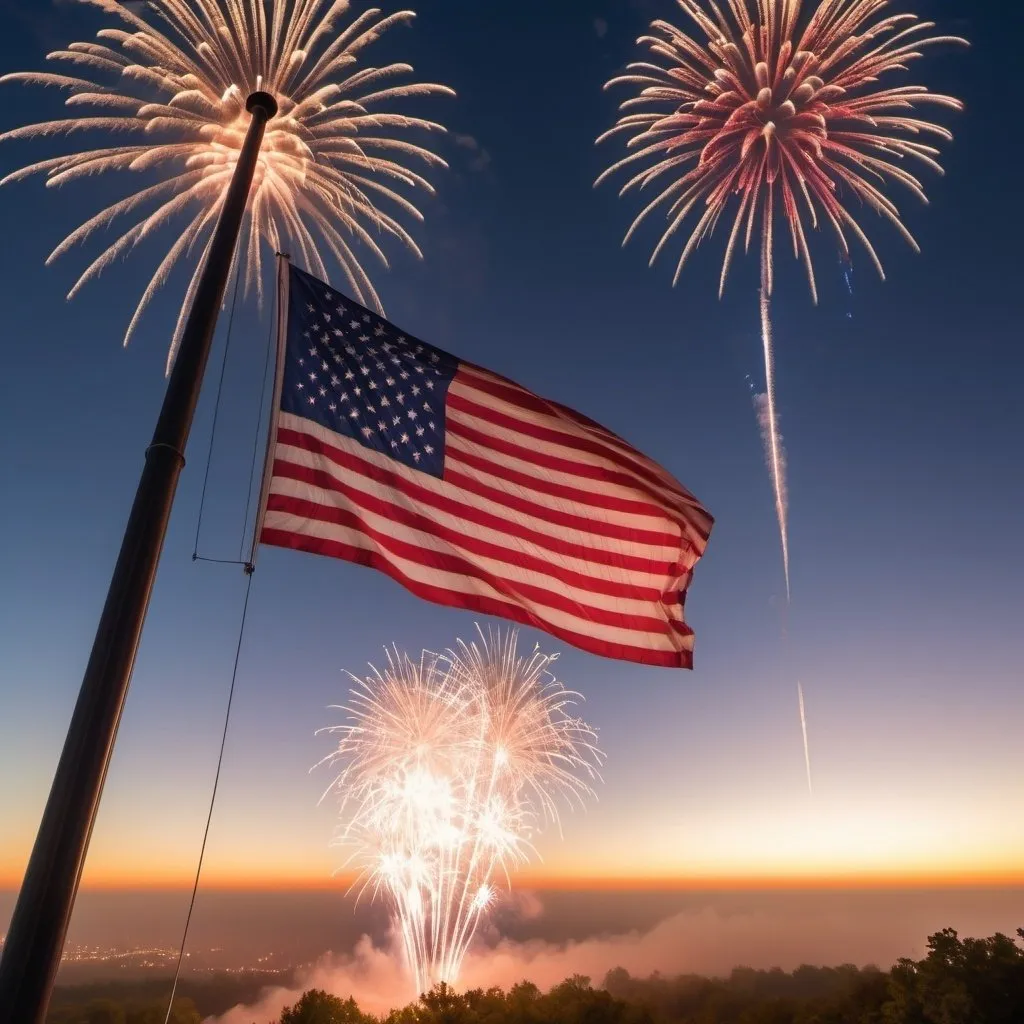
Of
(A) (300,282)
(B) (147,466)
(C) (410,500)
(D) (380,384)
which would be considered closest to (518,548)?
(C) (410,500)

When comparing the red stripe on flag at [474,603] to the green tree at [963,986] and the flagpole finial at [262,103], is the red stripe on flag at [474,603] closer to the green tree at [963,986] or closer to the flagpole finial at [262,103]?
the flagpole finial at [262,103]

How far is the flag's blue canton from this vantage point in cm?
827

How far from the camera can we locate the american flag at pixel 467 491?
809 centimetres

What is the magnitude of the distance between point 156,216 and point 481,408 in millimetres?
12709

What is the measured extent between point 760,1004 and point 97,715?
9082 centimetres

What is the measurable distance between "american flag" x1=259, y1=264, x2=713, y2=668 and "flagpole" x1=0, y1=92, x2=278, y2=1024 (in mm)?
1319

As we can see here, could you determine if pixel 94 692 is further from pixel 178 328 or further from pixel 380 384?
pixel 178 328

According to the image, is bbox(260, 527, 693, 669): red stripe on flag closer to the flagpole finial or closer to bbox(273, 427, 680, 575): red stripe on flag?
bbox(273, 427, 680, 575): red stripe on flag

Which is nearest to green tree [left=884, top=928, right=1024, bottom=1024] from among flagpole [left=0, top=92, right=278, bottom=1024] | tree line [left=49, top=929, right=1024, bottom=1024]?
tree line [left=49, top=929, right=1024, bottom=1024]

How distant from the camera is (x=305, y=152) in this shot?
14781 millimetres

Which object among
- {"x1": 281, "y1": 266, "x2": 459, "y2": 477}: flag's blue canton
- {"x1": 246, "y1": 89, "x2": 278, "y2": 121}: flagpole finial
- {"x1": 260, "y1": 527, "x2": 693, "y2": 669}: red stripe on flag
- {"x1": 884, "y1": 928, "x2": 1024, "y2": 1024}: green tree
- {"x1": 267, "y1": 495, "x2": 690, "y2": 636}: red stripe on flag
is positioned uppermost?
{"x1": 246, "y1": 89, "x2": 278, "y2": 121}: flagpole finial

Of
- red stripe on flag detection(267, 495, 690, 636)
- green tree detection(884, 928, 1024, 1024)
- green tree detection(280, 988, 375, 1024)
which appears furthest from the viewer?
green tree detection(280, 988, 375, 1024)

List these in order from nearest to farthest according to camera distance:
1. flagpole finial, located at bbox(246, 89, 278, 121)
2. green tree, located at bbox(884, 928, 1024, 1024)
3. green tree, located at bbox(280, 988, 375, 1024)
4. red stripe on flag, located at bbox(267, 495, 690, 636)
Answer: red stripe on flag, located at bbox(267, 495, 690, 636) → flagpole finial, located at bbox(246, 89, 278, 121) → green tree, located at bbox(884, 928, 1024, 1024) → green tree, located at bbox(280, 988, 375, 1024)

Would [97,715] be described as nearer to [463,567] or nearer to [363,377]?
[463,567]
